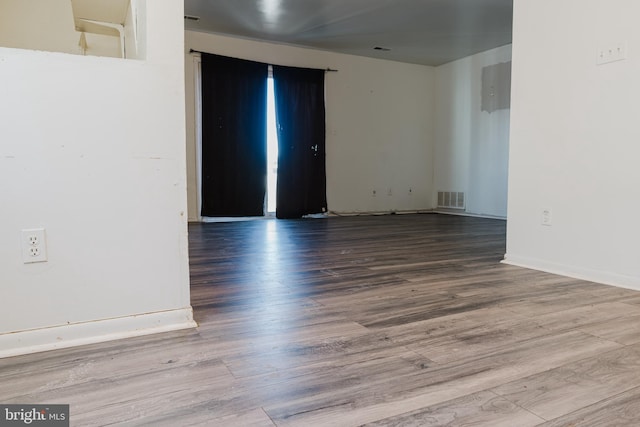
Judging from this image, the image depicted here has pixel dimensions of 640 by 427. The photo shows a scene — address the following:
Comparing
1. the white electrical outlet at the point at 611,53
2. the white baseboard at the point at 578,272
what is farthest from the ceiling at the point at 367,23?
the white baseboard at the point at 578,272

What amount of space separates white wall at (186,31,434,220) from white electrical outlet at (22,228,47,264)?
500 centimetres

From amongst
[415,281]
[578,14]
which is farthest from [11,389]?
[578,14]

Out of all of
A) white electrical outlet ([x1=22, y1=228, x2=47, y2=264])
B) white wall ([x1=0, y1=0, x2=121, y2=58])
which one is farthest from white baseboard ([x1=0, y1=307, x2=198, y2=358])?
white wall ([x1=0, y1=0, x2=121, y2=58])

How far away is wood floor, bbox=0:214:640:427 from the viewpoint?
1121mm

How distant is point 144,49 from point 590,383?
1.87 meters

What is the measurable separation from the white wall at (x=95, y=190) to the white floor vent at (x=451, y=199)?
238 inches

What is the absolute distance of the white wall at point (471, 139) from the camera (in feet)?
20.9

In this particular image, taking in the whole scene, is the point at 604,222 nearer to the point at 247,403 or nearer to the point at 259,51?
the point at 247,403

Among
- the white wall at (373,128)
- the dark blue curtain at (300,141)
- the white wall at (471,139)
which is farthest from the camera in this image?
the white wall at (373,128)

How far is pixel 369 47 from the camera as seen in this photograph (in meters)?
6.37

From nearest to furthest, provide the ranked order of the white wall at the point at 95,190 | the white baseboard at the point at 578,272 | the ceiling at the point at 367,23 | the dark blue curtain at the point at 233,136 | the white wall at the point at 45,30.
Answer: the white wall at the point at 95,190 → the white baseboard at the point at 578,272 → the white wall at the point at 45,30 → the ceiling at the point at 367,23 → the dark blue curtain at the point at 233,136

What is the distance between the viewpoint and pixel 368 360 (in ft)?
4.71

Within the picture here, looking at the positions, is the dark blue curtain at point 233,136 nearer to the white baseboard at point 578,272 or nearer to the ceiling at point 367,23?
the ceiling at point 367,23

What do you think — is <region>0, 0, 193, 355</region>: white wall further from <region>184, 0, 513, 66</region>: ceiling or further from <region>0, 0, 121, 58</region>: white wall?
<region>184, 0, 513, 66</region>: ceiling
